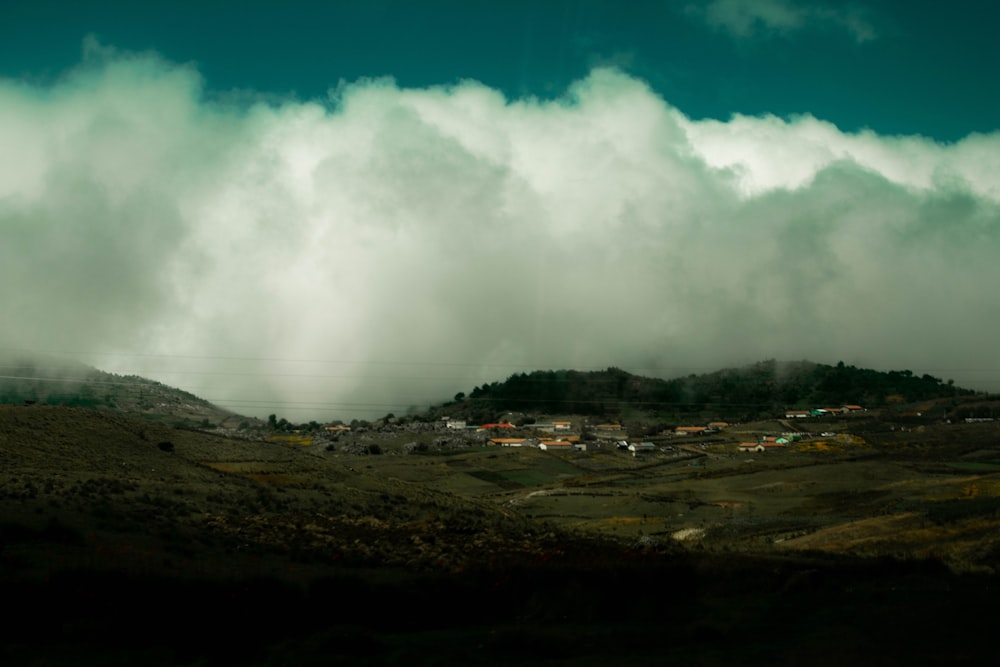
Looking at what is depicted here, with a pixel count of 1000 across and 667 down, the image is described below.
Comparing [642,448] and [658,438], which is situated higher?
[658,438]

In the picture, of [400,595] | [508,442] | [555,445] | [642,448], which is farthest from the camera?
[508,442]

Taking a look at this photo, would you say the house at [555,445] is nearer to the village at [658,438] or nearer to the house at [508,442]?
the village at [658,438]

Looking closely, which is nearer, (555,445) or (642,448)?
(642,448)

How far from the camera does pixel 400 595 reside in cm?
2628

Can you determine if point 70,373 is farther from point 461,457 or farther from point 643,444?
point 643,444

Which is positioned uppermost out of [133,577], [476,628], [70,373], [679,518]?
[70,373]

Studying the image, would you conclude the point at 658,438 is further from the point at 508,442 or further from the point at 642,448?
the point at 508,442

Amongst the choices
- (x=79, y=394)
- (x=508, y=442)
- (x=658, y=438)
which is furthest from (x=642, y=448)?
(x=79, y=394)

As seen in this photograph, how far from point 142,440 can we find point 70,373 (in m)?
141

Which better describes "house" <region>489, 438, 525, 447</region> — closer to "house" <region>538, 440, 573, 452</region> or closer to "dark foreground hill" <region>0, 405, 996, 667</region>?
"house" <region>538, 440, 573, 452</region>

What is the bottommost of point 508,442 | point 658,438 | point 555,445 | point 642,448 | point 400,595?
Answer: point 642,448

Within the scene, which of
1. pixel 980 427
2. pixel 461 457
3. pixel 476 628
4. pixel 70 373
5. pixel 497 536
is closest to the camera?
pixel 476 628

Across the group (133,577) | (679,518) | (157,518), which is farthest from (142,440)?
(133,577)

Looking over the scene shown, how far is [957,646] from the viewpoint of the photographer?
1898 centimetres
